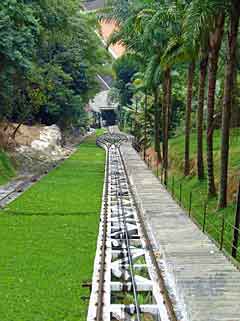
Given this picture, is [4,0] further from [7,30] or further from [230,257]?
[230,257]

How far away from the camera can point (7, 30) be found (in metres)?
32.2

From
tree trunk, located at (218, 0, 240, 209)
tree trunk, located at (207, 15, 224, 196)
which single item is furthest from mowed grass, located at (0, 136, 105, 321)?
tree trunk, located at (207, 15, 224, 196)

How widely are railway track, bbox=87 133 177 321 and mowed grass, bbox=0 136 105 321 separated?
1.13 feet

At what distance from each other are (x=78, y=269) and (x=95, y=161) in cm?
3608

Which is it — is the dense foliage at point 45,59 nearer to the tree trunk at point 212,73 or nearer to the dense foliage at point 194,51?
the dense foliage at point 194,51


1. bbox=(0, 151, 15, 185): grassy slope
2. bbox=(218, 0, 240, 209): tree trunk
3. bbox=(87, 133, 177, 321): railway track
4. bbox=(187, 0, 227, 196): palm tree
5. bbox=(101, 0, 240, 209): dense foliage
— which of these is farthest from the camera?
bbox=(0, 151, 15, 185): grassy slope

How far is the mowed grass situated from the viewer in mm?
12914

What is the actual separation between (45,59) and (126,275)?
47.6 m

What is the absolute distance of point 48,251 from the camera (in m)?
17.9

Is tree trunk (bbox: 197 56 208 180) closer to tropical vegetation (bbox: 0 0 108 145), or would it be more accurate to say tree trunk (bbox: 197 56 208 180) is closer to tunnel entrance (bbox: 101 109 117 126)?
tropical vegetation (bbox: 0 0 108 145)

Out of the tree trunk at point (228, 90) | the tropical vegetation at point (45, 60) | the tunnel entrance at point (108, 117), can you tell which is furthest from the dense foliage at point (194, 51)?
the tunnel entrance at point (108, 117)

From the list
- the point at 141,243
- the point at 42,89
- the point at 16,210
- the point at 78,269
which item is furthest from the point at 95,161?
the point at 78,269

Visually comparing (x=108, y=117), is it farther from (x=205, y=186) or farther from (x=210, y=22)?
(x=210, y=22)

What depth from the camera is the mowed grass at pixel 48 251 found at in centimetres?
1291
